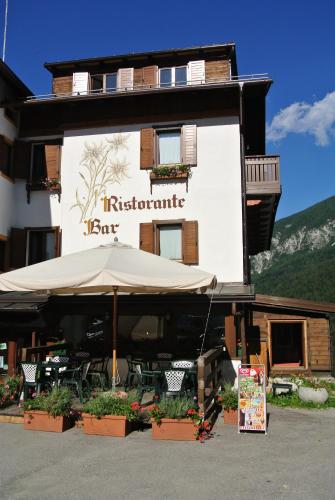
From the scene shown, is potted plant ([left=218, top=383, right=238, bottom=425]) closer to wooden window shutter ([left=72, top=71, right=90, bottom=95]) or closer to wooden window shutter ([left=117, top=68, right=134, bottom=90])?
wooden window shutter ([left=117, top=68, right=134, bottom=90])

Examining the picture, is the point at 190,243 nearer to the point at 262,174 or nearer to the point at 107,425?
the point at 262,174

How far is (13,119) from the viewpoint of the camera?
620 inches

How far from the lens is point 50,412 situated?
768 cm

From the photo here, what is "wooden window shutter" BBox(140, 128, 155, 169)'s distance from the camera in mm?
14430

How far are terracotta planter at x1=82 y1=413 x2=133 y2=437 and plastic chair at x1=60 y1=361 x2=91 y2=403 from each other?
1269 mm

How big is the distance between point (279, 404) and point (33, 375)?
17.7 ft

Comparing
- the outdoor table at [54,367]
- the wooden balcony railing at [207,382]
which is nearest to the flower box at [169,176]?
the wooden balcony railing at [207,382]

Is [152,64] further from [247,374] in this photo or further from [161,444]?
[161,444]

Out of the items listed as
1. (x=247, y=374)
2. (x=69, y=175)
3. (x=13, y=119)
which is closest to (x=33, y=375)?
(x=247, y=374)

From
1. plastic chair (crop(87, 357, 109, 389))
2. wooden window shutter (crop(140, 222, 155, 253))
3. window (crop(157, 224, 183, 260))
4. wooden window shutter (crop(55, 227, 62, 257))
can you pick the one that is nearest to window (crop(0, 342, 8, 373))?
plastic chair (crop(87, 357, 109, 389))

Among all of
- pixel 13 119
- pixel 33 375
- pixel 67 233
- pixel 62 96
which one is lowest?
pixel 33 375

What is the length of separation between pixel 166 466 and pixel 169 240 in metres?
8.74

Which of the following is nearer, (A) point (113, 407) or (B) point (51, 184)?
(A) point (113, 407)

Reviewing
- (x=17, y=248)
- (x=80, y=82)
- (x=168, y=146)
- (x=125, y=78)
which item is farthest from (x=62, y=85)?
(x=17, y=248)
